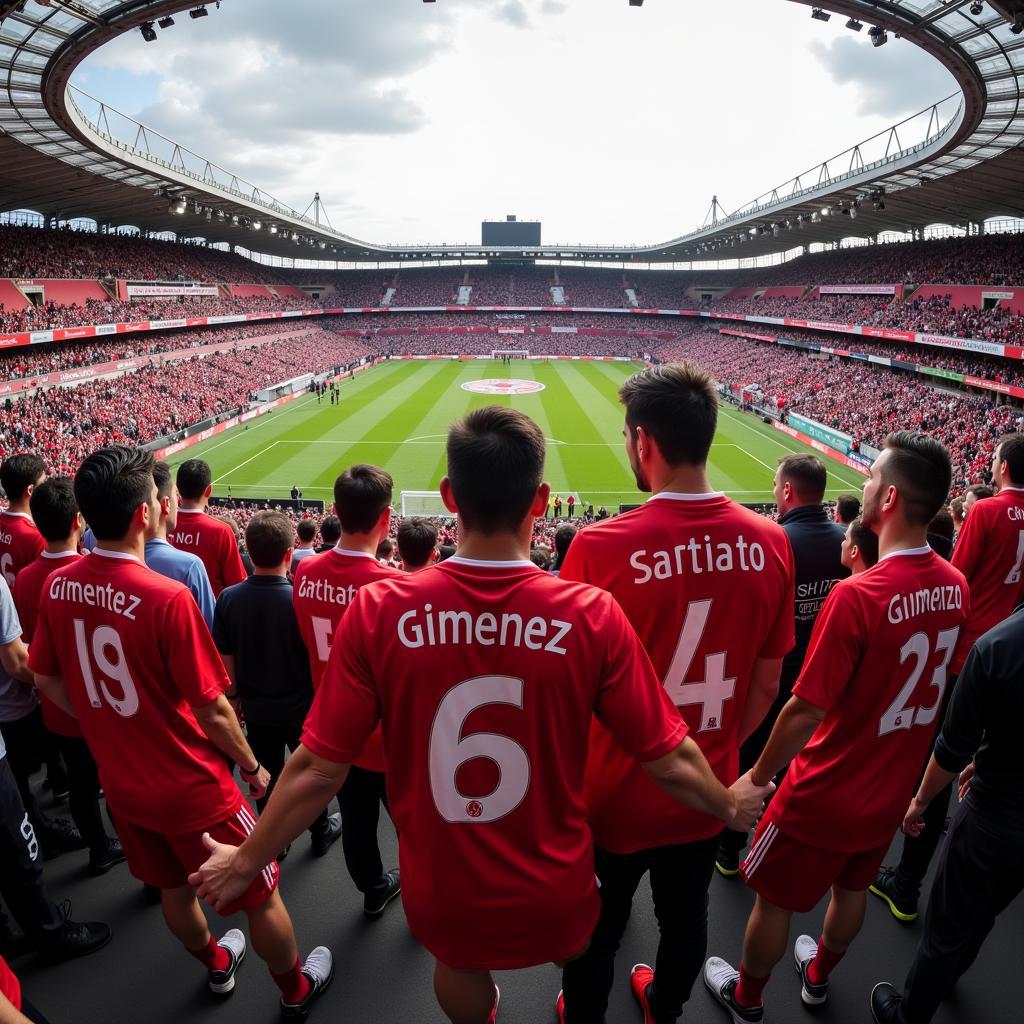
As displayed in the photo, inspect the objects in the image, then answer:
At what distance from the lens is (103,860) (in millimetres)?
4434

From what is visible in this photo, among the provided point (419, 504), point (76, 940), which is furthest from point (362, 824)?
point (419, 504)

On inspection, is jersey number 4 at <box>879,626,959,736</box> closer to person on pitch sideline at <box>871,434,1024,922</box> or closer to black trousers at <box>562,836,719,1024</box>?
black trousers at <box>562,836,719,1024</box>

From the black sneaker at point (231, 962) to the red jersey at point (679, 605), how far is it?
2.38 meters

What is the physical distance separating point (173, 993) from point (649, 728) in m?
3.27

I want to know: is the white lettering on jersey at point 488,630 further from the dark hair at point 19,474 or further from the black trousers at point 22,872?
the dark hair at point 19,474

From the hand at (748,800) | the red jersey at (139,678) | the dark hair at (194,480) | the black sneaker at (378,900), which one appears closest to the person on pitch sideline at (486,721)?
the hand at (748,800)

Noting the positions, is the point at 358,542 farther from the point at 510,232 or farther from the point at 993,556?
the point at 510,232

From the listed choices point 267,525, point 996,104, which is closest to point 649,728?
point 267,525

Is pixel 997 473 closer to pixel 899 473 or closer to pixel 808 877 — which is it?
pixel 899 473

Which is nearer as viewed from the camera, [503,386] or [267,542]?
[267,542]

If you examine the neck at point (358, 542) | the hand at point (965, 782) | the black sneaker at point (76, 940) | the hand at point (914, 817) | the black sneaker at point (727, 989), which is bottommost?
the black sneaker at point (727, 989)

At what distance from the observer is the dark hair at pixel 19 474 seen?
5.03 m

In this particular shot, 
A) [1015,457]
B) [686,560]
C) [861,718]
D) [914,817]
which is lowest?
[914,817]

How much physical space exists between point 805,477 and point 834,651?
2013 millimetres
